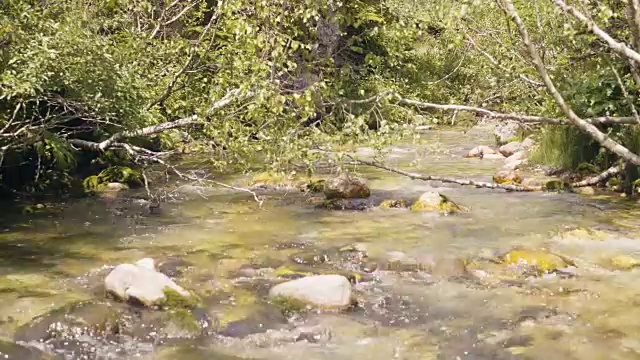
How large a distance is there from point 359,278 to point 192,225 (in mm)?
3568

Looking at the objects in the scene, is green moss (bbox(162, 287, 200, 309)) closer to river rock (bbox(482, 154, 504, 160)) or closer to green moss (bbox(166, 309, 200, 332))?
green moss (bbox(166, 309, 200, 332))

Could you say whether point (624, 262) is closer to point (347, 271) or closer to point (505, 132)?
point (347, 271)

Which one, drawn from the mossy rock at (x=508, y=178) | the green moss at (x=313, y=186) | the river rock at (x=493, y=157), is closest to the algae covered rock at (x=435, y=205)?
the mossy rock at (x=508, y=178)

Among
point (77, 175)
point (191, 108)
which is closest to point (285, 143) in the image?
point (191, 108)

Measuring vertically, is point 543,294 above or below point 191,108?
below

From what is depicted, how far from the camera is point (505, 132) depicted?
64.4 ft

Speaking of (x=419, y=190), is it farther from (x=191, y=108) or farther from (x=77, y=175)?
(x=77, y=175)

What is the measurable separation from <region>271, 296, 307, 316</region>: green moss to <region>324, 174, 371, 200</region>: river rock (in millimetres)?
5391

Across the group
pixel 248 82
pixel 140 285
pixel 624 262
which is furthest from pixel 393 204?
pixel 140 285

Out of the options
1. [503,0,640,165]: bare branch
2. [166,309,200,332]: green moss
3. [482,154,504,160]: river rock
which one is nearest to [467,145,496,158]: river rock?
[482,154,504,160]: river rock

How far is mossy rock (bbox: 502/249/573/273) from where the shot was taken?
7.94 metres

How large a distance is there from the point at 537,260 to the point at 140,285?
460cm

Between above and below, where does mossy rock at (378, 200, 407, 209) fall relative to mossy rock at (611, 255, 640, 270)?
below

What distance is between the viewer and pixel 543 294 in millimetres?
7121
